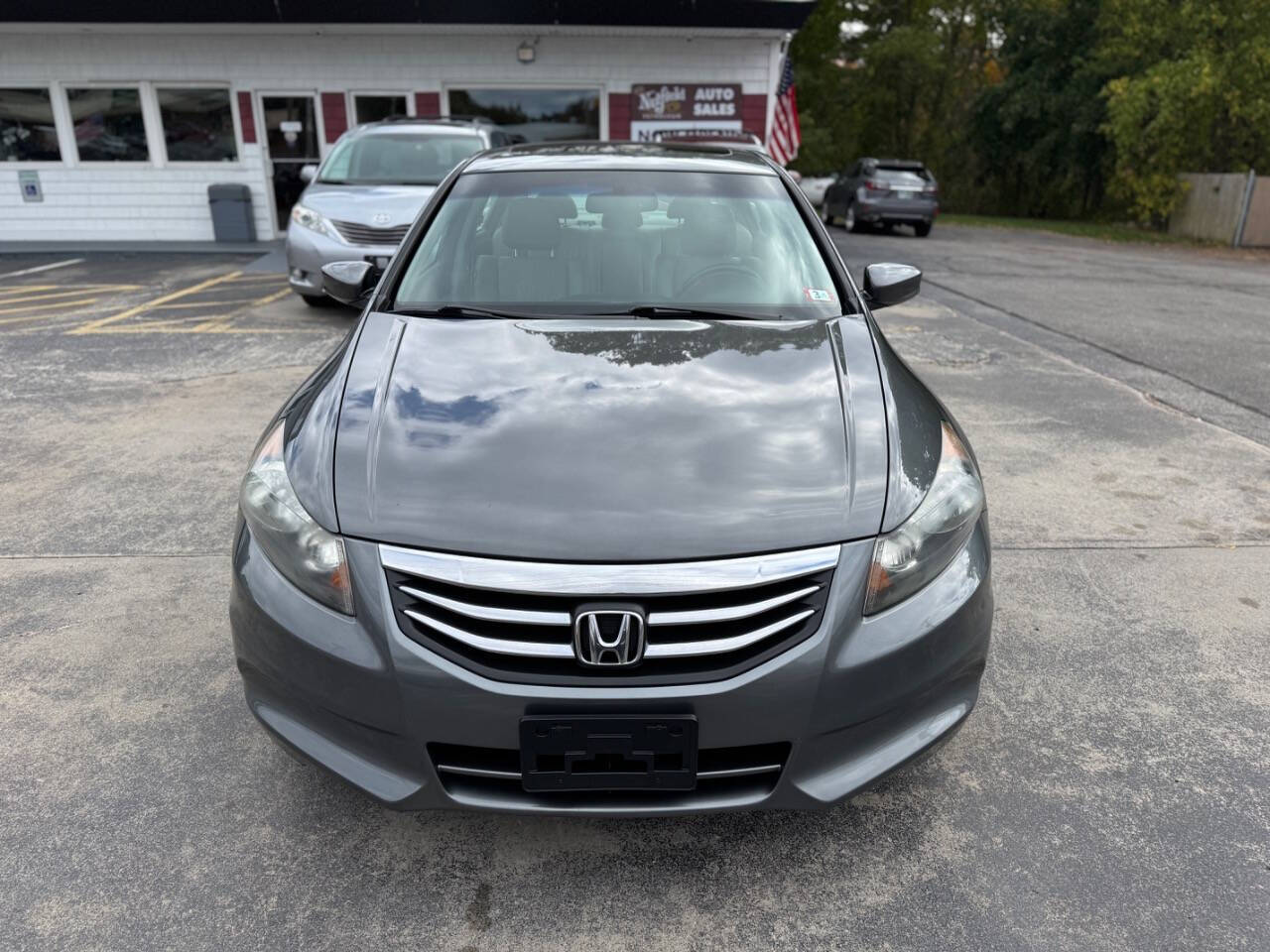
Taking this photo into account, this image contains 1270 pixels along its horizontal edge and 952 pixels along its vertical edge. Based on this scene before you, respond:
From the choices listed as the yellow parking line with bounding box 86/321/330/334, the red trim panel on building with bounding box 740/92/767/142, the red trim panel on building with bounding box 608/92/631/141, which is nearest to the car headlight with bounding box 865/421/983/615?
the yellow parking line with bounding box 86/321/330/334

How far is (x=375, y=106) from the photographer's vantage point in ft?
46.7

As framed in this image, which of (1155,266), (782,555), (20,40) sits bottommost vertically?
(1155,266)

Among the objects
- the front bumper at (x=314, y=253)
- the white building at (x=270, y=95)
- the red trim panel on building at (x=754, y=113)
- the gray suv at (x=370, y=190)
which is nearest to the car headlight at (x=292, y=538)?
the gray suv at (x=370, y=190)

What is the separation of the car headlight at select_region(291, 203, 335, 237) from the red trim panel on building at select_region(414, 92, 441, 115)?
6669 mm

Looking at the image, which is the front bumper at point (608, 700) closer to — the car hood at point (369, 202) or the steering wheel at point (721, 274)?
the steering wheel at point (721, 274)

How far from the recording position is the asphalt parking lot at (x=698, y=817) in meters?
2.00

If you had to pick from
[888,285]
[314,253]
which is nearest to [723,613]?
[888,285]

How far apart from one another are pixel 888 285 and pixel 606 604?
2.15m

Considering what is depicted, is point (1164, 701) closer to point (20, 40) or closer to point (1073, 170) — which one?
point (20, 40)

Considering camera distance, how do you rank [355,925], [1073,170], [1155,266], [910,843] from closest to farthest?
[355,925] < [910,843] < [1155,266] < [1073,170]

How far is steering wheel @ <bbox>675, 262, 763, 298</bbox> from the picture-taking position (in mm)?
3020

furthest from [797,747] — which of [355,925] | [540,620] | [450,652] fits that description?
[355,925]

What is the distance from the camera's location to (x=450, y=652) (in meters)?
1.84

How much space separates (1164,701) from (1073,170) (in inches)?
1180
